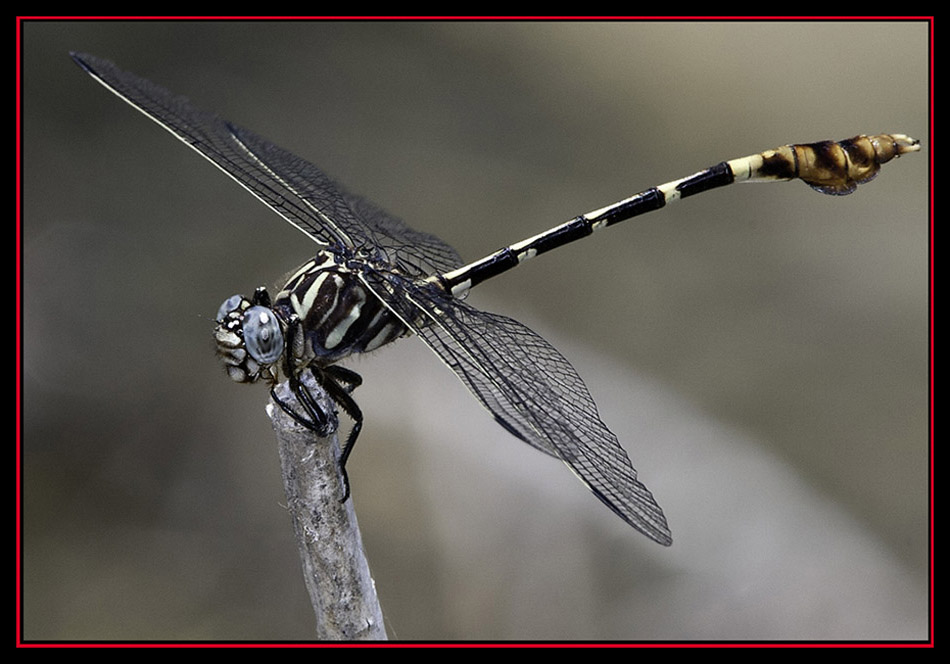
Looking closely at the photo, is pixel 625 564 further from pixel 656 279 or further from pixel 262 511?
pixel 656 279

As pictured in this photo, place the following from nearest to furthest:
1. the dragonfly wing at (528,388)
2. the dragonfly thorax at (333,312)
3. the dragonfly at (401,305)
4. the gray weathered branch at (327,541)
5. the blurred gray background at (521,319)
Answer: the gray weathered branch at (327,541) → the dragonfly wing at (528,388) → the dragonfly at (401,305) → the dragonfly thorax at (333,312) → the blurred gray background at (521,319)

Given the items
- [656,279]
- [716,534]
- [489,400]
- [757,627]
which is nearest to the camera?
[489,400]

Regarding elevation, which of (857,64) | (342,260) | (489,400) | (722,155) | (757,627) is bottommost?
(757,627)

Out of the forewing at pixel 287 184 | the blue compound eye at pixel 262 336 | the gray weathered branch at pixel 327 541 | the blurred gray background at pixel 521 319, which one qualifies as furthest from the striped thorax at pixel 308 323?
the blurred gray background at pixel 521 319

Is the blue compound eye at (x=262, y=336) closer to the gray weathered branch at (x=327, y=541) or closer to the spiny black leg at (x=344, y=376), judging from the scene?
the spiny black leg at (x=344, y=376)

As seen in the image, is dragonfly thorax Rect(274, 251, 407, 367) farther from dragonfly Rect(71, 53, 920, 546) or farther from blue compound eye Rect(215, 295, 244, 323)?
blue compound eye Rect(215, 295, 244, 323)

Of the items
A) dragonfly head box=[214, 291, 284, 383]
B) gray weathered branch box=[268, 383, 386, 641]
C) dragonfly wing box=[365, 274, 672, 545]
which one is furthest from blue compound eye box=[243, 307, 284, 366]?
gray weathered branch box=[268, 383, 386, 641]

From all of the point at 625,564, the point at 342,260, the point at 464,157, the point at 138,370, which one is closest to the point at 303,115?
the point at 464,157
